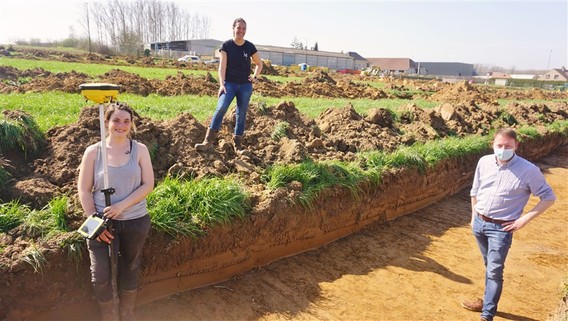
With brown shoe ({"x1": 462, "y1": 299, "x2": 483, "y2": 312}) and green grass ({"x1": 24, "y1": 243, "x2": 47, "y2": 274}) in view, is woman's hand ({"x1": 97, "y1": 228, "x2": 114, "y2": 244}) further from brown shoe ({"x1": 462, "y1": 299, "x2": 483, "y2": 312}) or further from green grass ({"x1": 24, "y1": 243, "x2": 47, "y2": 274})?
brown shoe ({"x1": 462, "y1": 299, "x2": 483, "y2": 312})

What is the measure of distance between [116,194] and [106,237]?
367 mm

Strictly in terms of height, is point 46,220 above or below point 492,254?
above

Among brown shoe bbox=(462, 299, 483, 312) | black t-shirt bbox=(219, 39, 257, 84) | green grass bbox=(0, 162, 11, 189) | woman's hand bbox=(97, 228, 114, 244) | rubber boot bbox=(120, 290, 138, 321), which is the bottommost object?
brown shoe bbox=(462, 299, 483, 312)

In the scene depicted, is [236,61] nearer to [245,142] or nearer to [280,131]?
[245,142]

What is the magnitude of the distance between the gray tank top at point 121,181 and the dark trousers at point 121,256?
0.34 feet

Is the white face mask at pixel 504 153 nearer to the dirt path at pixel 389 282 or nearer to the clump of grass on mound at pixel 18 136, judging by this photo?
the dirt path at pixel 389 282

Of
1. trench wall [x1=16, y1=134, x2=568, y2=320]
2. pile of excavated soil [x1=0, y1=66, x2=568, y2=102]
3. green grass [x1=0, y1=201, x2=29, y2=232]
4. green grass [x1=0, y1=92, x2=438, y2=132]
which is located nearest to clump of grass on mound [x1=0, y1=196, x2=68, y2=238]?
green grass [x1=0, y1=201, x2=29, y2=232]

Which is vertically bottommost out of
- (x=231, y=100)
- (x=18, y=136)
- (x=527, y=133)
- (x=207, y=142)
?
(x=527, y=133)

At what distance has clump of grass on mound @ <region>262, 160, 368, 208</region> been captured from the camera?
215 inches

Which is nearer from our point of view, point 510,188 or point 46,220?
point 46,220

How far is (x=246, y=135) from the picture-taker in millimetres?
6785

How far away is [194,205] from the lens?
14.8ft

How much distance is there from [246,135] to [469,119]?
8269 mm

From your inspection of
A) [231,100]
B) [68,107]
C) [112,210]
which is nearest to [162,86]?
[68,107]
